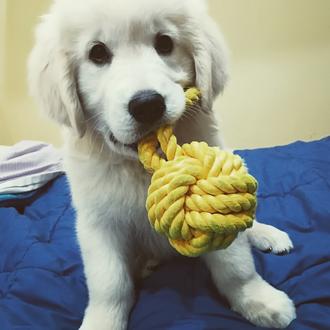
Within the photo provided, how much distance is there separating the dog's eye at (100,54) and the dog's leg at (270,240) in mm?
675

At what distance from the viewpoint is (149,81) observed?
94cm

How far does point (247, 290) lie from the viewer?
3.68ft

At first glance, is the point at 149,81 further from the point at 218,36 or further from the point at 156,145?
the point at 218,36

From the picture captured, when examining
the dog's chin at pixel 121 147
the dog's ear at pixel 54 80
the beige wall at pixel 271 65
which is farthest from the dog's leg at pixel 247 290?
the beige wall at pixel 271 65

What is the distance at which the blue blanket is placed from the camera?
1130mm

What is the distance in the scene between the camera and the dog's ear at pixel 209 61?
3.59 ft

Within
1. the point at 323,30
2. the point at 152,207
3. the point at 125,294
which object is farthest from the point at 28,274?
the point at 323,30

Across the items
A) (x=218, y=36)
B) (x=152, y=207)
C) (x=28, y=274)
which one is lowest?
(x=28, y=274)

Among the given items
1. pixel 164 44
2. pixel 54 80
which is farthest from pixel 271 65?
pixel 54 80

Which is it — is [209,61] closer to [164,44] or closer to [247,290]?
A: [164,44]

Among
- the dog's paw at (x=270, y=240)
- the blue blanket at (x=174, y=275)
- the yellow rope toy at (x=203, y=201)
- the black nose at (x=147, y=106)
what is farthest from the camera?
the dog's paw at (x=270, y=240)

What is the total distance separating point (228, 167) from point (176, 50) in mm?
444

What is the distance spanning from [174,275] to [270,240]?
13.1 inches

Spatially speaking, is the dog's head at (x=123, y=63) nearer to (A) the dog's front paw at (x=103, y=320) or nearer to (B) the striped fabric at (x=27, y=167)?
(A) the dog's front paw at (x=103, y=320)
